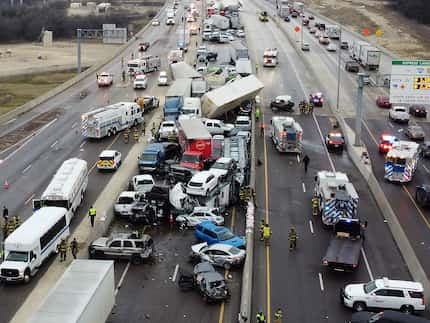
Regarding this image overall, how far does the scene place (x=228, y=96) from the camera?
65.0m

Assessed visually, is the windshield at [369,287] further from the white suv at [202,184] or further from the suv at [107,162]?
the suv at [107,162]

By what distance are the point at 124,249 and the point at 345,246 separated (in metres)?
11.5

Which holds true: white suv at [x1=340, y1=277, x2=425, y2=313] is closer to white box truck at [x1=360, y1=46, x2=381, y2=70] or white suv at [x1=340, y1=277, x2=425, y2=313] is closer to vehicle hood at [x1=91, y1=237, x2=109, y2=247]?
vehicle hood at [x1=91, y1=237, x2=109, y2=247]

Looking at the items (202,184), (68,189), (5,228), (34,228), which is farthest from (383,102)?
(34,228)

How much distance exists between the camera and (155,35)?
128000 millimetres

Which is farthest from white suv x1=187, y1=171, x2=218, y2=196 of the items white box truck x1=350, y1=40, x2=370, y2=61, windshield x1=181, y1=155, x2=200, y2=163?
white box truck x1=350, y1=40, x2=370, y2=61

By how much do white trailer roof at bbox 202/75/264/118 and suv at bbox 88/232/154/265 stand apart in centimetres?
2804

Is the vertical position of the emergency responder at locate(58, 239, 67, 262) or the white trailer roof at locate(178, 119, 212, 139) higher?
the white trailer roof at locate(178, 119, 212, 139)

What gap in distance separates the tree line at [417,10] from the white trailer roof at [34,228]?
476 feet

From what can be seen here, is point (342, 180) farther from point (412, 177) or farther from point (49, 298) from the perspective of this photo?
point (49, 298)

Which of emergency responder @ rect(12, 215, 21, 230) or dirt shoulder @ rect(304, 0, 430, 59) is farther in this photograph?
dirt shoulder @ rect(304, 0, 430, 59)

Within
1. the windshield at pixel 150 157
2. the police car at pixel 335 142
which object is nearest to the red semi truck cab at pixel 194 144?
the windshield at pixel 150 157

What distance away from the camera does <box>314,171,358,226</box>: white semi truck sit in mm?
40688

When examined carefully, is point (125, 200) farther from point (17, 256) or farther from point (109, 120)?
point (109, 120)
